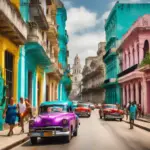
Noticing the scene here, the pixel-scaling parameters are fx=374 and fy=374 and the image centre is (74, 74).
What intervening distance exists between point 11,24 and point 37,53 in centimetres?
972

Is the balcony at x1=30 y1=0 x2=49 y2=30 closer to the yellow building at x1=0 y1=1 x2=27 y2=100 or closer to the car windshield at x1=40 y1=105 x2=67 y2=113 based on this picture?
the yellow building at x1=0 y1=1 x2=27 y2=100

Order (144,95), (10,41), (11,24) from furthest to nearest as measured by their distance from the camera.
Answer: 1. (144,95)
2. (10,41)
3. (11,24)

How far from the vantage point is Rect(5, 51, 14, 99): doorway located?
19156mm

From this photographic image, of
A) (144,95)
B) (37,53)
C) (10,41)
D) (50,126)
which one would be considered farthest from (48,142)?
(144,95)

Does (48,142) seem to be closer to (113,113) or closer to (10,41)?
(10,41)

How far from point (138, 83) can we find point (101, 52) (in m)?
60.0

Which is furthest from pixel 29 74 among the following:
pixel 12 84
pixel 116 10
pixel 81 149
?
pixel 116 10

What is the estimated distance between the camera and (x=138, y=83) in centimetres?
3934

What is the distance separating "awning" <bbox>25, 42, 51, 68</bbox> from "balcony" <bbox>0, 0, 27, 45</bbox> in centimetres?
311

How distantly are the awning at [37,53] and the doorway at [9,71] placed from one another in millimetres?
3277

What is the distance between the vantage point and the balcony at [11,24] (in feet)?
49.7

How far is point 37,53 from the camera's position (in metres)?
26.1

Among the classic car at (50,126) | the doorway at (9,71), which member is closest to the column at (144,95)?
the doorway at (9,71)

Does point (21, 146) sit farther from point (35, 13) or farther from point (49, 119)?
point (35, 13)
